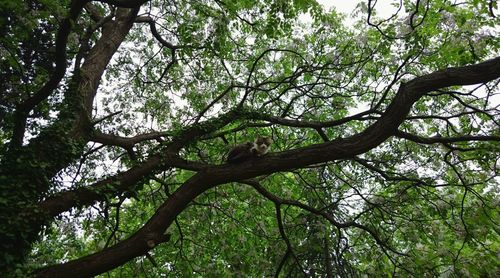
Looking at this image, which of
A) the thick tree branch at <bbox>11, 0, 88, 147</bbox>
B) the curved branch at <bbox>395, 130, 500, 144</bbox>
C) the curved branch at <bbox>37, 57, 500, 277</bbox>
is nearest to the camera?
the curved branch at <bbox>37, 57, 500, 277</bbox>

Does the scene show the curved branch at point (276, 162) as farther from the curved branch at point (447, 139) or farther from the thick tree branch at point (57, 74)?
the thick tree branch at point (57, 74)

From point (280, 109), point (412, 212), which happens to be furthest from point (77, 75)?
point (412, 212)

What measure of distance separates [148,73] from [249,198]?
3494mm

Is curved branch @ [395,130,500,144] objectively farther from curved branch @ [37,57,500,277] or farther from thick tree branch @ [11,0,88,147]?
thick tree branch @ [11,0,88,147]

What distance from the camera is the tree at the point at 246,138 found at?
14.7ft

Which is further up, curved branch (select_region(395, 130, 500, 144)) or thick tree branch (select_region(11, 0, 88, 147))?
thick tree branch (select_region(11, 0, 88, 147))

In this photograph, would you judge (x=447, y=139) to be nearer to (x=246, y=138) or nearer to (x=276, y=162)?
(x=276, y=162)

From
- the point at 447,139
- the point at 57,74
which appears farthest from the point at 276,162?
the point at 57,74

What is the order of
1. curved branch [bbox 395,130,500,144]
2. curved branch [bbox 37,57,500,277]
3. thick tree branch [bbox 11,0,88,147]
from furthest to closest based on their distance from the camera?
curved branch [bbox 395,130,500,144] → thick tree branch [bbox 11,0,88,147] → curved branch [bbox 37,57,500,277]

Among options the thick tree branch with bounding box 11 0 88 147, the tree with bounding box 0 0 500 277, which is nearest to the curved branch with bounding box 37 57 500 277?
the tree with bounding box 0 0 500 277

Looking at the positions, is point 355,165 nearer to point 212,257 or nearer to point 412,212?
point 412,212

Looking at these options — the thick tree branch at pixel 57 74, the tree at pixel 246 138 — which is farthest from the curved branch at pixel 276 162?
the thick tree branch at pixel 57 74

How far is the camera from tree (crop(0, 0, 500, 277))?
176 inches

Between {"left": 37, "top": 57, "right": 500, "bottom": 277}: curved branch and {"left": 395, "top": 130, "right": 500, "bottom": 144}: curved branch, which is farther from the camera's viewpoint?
Result: {"left": 395, "top": 130, "right": 500, "bottom": 144}: curved branch
